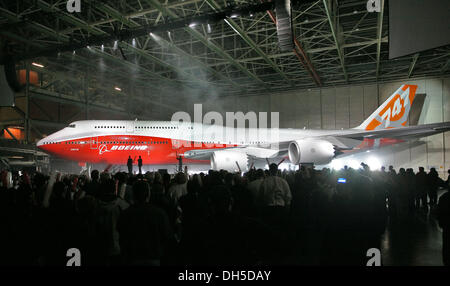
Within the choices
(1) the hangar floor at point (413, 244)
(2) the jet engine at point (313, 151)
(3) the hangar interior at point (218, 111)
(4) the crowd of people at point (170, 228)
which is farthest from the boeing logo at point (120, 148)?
(1) the hangar floor at point (413, 244)

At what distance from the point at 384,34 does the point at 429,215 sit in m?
12.4

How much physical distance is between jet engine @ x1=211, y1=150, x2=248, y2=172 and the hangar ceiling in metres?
5.59

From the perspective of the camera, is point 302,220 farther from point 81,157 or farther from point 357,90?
point 357,90

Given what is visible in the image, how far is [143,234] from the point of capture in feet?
9.10

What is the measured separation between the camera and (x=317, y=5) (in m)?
15.1

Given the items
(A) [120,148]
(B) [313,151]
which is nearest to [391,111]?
(B) [313,151]

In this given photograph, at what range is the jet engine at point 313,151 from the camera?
13203 mm

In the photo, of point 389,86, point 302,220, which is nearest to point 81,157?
point 302,220

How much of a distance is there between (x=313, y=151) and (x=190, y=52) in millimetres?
11519

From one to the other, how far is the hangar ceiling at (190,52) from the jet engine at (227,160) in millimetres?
5588

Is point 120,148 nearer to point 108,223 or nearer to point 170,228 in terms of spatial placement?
point 108,223

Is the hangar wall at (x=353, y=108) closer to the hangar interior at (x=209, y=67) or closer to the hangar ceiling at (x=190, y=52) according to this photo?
the hangar interior at (x=209, y=67)

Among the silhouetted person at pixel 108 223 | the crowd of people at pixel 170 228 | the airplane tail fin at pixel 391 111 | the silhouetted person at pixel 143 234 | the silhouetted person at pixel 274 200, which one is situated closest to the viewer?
the crowd of people at pixel 170 228
